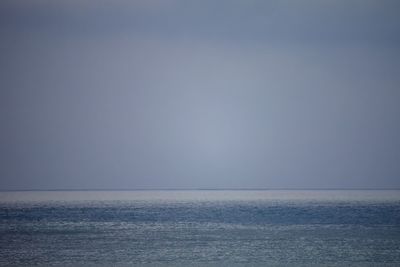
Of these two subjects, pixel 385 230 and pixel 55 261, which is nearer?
pixel 55 261

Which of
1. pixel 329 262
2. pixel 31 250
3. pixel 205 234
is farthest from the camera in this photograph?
pixel 205 234

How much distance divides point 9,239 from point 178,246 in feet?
20.0

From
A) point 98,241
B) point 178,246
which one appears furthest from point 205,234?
point 98,241

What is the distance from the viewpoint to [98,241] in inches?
525

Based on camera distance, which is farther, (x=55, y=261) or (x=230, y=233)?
(x=230, y=233)

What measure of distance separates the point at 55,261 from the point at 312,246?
7.42 m

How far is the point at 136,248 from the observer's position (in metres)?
11.9

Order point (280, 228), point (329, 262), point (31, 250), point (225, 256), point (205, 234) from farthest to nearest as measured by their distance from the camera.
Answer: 1. point (280, 228)
2. point (205, 234)
3. point (31, 250)
4. point (225, 256)
5. point (329, 262)

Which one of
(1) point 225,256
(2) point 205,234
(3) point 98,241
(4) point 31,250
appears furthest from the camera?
(2) point 205,234

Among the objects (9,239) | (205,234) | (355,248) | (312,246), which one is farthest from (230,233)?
(9,239)

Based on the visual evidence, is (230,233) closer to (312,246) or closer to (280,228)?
(280,228)

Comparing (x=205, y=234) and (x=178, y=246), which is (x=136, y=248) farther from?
(x=205, y=234)

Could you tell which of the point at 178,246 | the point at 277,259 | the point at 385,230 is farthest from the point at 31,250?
the point at 385,230

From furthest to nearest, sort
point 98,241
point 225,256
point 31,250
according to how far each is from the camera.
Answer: point 98,241 < point 31,250 < point 225,256
